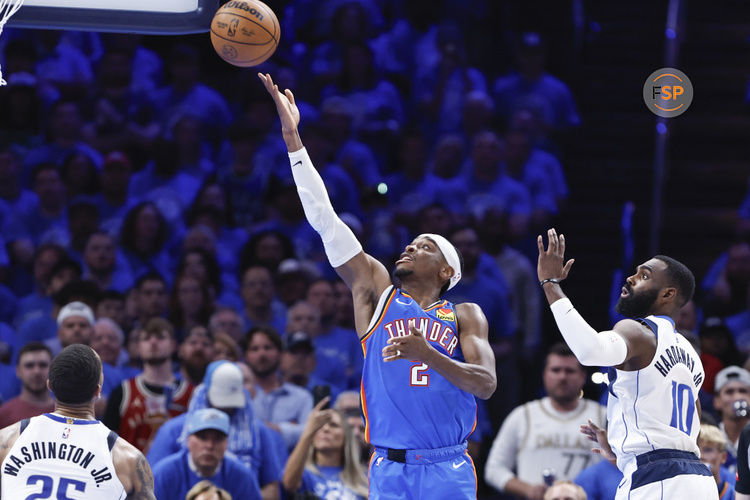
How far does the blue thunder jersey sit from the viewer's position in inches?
238

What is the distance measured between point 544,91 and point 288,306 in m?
4.32

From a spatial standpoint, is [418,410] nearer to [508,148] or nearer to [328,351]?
[328,351]

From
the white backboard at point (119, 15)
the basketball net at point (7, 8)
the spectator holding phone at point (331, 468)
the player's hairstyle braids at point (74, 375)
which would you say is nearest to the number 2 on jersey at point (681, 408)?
the spectator holding phone at point (331, 468)

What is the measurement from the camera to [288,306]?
34.7 feet

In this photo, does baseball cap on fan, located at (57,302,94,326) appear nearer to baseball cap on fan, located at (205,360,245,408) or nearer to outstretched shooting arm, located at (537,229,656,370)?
baseball cap on fan, located at (205,360,245,408)

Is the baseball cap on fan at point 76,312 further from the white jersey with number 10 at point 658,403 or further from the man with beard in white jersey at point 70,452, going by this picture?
the white jersey with number 10 at point 658,403

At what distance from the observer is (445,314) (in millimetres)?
6277

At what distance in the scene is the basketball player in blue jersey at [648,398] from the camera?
225 inches

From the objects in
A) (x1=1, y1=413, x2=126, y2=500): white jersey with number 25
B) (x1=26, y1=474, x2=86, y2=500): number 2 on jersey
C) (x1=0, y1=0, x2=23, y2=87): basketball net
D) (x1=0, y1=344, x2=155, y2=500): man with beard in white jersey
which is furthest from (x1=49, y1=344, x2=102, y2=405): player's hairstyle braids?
(x1=0, y1=0, x2=23, y2=87): basketball net

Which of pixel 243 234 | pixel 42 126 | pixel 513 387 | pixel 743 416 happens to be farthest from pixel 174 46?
pixel 743 416

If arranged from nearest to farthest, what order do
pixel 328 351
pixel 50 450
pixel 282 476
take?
1. pixel 50 450
2. pixel 282 476
3. pixel 328 351

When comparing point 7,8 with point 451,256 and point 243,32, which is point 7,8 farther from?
point 451,256

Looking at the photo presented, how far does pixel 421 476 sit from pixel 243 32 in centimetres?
255

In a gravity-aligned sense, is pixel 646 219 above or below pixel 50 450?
above
